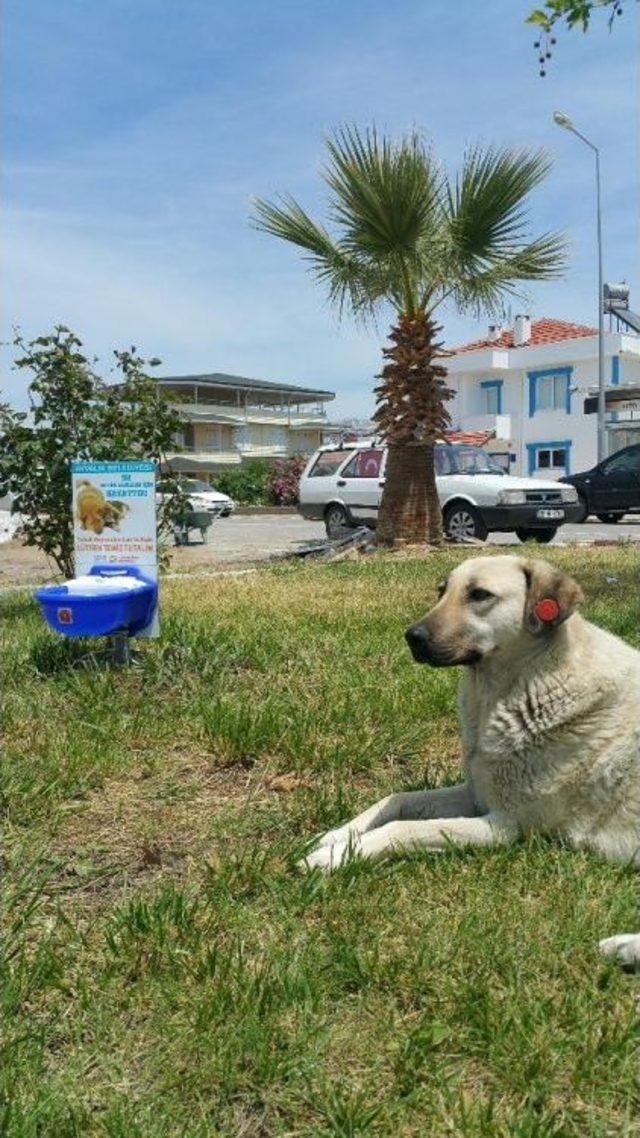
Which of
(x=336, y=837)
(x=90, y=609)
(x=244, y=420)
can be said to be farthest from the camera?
(x=244, y=420)

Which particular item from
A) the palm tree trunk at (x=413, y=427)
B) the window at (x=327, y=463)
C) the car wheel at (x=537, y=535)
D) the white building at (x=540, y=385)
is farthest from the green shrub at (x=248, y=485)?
the palm tree trunk at (x=413, y=427)

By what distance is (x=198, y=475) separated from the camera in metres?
67.2

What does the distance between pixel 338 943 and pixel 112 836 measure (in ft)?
3.69

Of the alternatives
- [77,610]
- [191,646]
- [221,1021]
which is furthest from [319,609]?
[221,1021]

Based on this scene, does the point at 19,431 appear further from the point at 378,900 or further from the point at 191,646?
the point at 378,900

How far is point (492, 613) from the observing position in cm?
310

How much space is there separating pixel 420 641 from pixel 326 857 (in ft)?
2.39

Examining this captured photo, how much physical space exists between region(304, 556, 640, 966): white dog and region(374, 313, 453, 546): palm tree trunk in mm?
12412

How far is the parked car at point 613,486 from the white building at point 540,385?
22.6m

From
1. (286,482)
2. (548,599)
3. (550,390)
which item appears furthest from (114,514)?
(550,390)

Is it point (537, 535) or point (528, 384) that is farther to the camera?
point (528, 384)

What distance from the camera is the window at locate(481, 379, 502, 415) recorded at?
2096 inches

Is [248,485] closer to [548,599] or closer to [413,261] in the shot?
[413,261]

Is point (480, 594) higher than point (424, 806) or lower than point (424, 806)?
higher
